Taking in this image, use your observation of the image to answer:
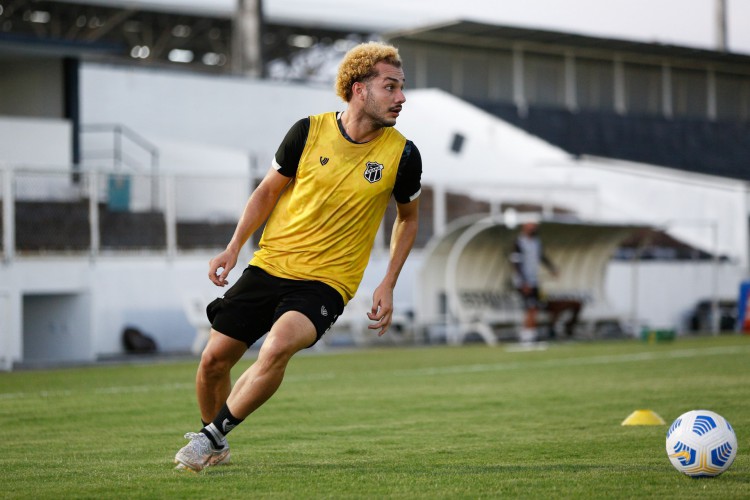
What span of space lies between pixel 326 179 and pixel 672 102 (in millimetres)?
41813

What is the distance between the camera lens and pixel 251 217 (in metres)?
6.81

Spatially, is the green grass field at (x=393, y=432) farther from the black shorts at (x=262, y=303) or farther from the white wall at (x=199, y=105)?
the white wall at (x=199, y=105)

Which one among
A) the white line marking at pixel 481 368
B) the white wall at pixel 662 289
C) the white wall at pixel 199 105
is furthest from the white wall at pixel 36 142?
the white wall at pixel 662 289

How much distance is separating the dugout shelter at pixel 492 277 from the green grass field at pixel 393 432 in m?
5.87

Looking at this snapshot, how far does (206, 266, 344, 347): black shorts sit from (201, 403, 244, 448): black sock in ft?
1.39

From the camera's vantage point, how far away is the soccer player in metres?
6.77

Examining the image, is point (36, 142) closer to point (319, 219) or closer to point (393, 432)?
point (393, 432)

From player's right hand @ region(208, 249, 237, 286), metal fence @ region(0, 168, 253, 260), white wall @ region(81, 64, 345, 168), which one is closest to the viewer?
player's right hand @ region(208, 249, 237, 286)

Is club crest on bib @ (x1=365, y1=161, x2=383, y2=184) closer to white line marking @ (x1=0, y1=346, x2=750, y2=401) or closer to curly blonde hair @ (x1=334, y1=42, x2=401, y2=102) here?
curly blonde hair @ (x1=334, y1=42, x2=401, y2=102)

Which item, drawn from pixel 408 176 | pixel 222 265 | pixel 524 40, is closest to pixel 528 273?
pixel 408 176

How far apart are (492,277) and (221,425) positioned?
17.0m

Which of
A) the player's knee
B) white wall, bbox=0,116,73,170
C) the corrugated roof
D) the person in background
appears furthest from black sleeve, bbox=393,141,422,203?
the corrugated roof

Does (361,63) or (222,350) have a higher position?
(361,63)

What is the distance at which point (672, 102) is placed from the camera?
4678cm
